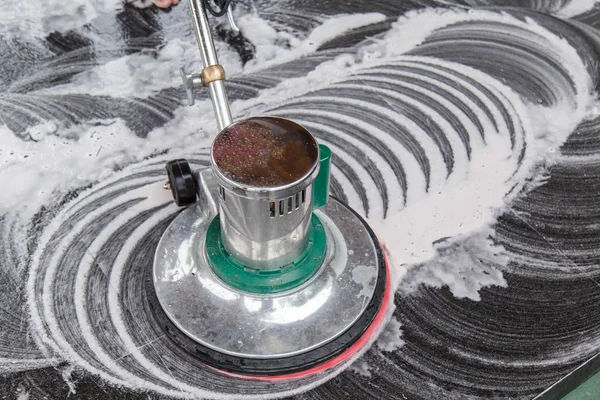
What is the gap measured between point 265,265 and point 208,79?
39 centimetres

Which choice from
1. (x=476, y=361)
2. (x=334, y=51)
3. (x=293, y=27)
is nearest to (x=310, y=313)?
(x=476, y=361)

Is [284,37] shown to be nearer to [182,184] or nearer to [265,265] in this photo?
[182,184]

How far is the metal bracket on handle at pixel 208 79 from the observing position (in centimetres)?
113

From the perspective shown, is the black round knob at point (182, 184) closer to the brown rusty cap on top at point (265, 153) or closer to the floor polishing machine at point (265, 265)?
the floor polishing machine at point (265, 265)

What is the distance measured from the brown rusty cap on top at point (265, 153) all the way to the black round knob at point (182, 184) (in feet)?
0.87

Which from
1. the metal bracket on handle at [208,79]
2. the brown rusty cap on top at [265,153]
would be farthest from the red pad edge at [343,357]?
the metal bracket on handle at [208,79]

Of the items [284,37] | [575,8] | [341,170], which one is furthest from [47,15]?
[575,8]

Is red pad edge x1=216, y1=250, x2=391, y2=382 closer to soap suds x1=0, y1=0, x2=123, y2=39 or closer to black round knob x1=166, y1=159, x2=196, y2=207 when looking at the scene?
black round knob x1=166, y1=159, x2=196, y2=207

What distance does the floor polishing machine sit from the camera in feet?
2.91

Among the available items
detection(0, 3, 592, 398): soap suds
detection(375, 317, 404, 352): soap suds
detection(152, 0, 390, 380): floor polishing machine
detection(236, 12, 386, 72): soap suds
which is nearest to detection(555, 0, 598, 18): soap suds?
detection(0, 3, 592, 398): soap suds

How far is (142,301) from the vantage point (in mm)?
1052

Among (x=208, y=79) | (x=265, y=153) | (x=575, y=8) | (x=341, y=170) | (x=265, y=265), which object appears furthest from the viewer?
(x=575, y=8)

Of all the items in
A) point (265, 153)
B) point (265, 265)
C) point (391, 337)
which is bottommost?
point (391, 337)

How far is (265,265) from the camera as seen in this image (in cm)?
101
